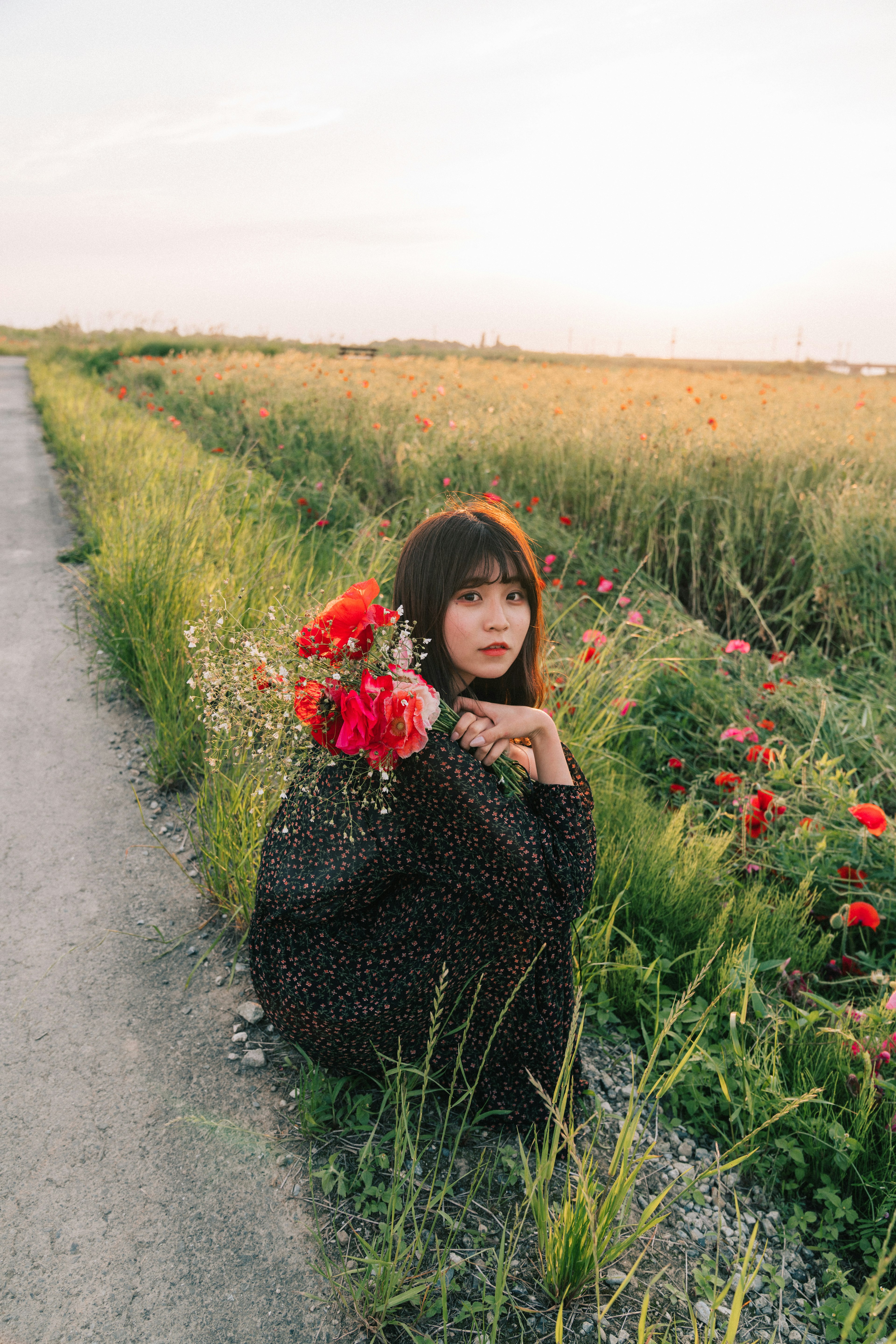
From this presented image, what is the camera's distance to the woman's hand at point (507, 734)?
140 cm

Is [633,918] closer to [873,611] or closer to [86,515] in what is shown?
[873,611]

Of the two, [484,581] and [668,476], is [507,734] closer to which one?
[484,581]

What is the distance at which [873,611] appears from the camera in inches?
165

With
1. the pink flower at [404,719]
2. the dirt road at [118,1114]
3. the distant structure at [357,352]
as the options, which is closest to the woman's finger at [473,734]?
the pink flower at [404,719]

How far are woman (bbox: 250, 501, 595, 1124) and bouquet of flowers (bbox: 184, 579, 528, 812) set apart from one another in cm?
5

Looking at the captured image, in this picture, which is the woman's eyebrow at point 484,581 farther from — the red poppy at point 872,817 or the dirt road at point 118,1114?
the red poppy at point 872,817

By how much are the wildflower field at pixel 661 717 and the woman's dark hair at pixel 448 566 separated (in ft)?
1.54

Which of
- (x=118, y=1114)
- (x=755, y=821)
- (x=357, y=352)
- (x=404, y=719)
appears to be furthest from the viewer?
(x=357, y=352)

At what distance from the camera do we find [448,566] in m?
1.49

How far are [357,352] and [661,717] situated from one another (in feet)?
88.9

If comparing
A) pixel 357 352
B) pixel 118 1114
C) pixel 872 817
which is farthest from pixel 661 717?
pixel 357 352

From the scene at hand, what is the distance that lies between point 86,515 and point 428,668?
186 inches

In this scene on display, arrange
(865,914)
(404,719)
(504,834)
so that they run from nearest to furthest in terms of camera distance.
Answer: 1. (404,719)
2. (504,834)
3. (865,914)

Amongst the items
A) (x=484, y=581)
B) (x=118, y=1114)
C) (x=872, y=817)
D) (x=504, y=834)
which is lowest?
(x=118, y=1114)
